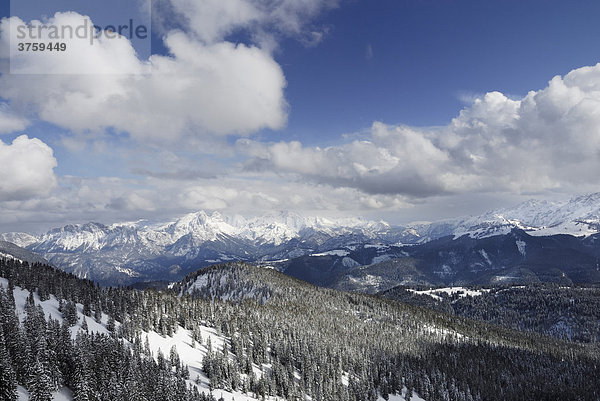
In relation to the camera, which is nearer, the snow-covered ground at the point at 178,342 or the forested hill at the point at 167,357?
the forested hill at the point at 167,357

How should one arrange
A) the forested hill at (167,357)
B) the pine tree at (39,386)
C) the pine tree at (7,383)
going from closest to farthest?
the pine tree at (7,383) < the pine tree at (39,386) < the forested hill at (167,357)

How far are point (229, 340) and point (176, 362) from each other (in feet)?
177

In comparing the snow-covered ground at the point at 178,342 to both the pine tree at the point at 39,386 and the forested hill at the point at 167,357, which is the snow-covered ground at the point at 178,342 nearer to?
the forested hill at the point at 167,357

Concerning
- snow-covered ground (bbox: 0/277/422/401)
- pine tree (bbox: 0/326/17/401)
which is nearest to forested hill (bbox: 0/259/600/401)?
pine tree (bbox: 0/326/17/401)

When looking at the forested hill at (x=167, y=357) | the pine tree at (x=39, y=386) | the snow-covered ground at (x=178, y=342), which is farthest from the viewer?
the snow-covered ground at (x=178, y=342)

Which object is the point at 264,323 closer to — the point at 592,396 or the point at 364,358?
the point at 364,358

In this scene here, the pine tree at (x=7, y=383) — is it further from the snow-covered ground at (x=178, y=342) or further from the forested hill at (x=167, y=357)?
the snow-covered ground at (x=178, y=342)

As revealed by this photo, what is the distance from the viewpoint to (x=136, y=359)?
10562cm

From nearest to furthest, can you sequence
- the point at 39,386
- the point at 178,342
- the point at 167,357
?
the point at 39,386, the point at 167,357, the point at 178,342

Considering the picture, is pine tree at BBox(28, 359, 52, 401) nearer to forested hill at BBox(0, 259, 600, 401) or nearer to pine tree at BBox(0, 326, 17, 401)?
forested hill at BBox(0, 259, 600, 401)

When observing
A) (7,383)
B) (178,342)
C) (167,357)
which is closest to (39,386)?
(7,383)

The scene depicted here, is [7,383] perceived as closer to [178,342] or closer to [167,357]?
[167,357]

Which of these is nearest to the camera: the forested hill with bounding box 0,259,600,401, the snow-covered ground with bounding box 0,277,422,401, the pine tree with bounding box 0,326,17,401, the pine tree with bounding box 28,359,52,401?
the pine tree with bounding box 0,326,17,401

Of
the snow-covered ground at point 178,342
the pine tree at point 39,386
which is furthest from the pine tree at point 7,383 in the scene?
the snow-covered ground at point 178,342
